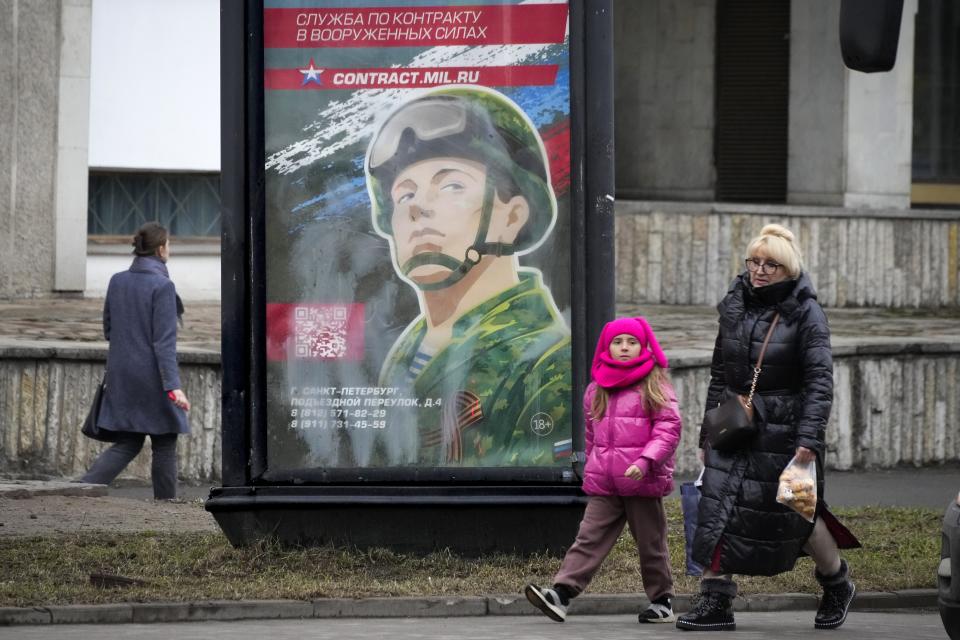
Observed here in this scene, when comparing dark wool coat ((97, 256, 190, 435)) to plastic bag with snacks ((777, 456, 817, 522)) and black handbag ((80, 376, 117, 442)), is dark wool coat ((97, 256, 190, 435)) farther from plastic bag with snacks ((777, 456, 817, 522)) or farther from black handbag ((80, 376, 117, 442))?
plastic bag with snacks ((777, 456, 817, 522))

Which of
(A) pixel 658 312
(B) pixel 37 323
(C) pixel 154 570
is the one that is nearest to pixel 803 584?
(C) pixel 154 570

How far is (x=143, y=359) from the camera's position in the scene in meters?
11.2

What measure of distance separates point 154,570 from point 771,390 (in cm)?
295

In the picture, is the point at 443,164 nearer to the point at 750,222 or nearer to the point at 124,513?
the point at 124,513

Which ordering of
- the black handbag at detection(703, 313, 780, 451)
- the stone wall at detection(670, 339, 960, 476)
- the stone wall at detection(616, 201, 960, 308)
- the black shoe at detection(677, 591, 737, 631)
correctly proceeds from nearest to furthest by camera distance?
the black handbag at detection(703, 313, 780, 451) → the black shoe at detection(677, 591, 737, 631) → the stone wall at detection(670, 339, 960, 476) → the stone wall at detection(616, 201, 960, 308)

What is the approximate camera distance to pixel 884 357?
1407 cm

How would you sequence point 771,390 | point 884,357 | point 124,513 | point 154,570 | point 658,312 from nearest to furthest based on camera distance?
point 771,390
point 154,570
point 124,513
point 884,357
point 658,312

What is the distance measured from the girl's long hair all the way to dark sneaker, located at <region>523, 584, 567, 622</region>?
785mm

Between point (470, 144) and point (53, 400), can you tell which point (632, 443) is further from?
point (53, 400)

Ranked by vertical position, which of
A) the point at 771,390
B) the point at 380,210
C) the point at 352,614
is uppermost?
the point at 380,210

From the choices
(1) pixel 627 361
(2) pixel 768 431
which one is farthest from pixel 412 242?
(2) pixel 768 431

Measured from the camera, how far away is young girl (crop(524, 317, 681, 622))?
307 inches

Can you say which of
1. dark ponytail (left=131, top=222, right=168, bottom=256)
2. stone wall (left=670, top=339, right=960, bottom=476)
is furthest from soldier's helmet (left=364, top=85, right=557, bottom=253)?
stone wall (left=670, top=339, right=960, bottom=476)

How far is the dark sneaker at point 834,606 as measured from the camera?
7754 millimetres
